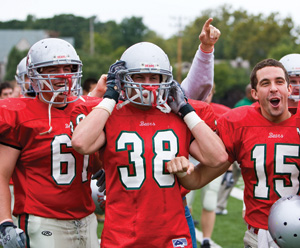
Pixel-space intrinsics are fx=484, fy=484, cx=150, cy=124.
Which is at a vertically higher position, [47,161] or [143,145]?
[143,145]

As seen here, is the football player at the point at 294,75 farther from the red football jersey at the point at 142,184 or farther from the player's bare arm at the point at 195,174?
the red football jersey at the point at 142,184

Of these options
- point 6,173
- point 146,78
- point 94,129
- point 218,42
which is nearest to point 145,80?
point 146,78

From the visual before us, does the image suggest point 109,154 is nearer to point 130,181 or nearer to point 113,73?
point 130,181

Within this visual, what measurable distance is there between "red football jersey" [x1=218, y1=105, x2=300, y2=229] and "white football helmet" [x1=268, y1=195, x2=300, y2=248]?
20cm

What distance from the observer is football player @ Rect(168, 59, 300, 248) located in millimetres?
3088

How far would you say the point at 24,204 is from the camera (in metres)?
3.26

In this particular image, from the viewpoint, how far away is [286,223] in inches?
112

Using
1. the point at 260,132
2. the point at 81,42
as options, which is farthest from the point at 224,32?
the point at 260,132

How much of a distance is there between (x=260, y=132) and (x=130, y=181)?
965mm

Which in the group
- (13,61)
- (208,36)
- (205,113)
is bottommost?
(13,61)

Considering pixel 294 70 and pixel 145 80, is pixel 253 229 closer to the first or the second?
pixel 145 80

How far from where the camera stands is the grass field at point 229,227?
5973 millimetres

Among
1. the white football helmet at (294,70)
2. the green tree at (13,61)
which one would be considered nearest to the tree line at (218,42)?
the green tree at (13,61)

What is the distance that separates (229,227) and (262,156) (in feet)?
12.5
